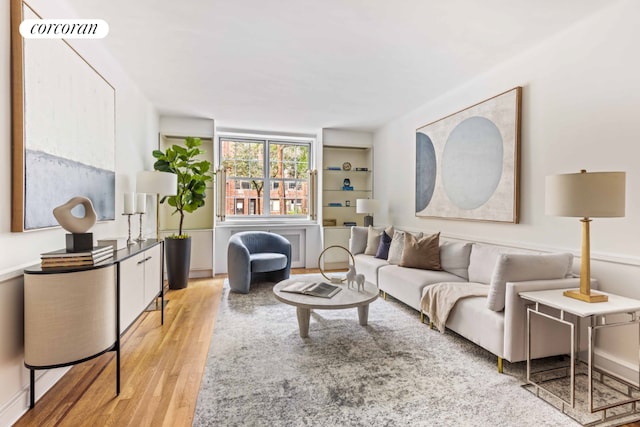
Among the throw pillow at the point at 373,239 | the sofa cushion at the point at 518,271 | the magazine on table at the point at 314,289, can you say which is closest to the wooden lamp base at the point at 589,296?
the sofa cushion at the point at 518,271

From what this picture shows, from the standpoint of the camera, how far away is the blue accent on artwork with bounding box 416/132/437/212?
430 cm

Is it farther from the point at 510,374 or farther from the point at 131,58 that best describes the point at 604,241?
the point at 131,58

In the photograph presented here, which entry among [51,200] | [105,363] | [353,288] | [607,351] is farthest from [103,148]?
[607,351]

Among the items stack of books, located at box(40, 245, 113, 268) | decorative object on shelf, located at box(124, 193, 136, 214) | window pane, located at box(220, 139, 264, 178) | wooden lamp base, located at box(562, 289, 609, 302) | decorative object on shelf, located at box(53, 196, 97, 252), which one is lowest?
wooden lamp base, located at box(562, 289, 609, 302)

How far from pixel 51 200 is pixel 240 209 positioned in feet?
12.9

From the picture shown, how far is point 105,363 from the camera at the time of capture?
2.40 meters

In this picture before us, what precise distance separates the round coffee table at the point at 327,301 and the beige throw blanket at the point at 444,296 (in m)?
0.51

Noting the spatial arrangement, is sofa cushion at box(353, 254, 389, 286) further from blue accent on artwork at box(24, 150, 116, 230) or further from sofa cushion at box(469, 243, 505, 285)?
blue accent on artwork at box(24, 150, 116, 230)

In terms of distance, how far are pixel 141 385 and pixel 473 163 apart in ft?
12.3

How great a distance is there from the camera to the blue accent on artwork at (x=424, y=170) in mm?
4297

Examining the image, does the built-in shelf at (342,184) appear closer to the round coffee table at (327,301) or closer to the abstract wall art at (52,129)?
the round coffee table at (327,301)

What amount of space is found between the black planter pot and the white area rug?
168 cm

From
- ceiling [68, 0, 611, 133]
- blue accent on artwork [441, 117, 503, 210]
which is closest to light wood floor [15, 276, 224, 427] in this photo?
ceiling [68, 0, 611, 133]

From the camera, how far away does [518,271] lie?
7.53ft
